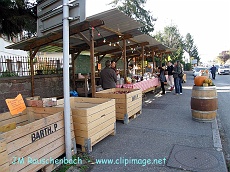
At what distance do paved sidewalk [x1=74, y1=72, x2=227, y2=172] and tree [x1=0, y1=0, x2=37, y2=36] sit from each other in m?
4.41

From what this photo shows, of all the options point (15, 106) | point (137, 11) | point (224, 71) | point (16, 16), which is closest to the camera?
point (15, 106)

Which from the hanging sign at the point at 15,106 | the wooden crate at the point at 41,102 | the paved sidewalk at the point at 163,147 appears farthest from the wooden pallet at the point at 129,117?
the hanging sign at the point at 15,106

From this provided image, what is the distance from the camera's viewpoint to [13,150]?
2543 millimetres

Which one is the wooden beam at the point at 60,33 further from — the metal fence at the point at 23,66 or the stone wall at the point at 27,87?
the stone wall at the point at 27,87

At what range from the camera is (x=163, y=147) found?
402 centimetres

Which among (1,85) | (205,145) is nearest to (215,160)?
(205,145)

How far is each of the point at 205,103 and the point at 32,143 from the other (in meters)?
4.50

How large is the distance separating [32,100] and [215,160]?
3504mm

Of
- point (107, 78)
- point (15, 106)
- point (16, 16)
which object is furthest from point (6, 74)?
point (15, 106)

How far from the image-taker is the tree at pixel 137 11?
25.8 metres

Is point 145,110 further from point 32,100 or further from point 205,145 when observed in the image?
point 32,100

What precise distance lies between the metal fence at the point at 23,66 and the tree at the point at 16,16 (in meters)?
1.06

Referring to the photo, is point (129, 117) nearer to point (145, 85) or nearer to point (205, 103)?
point (205, 103)

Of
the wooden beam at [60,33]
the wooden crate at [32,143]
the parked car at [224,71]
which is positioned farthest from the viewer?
the parked car at [224,71]
